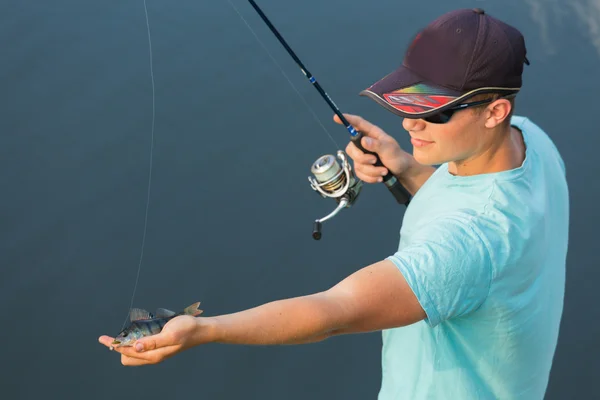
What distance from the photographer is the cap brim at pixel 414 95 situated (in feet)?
6.00

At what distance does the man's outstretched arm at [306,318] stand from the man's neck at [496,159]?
1.33ft

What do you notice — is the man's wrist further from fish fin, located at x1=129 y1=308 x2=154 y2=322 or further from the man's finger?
fish fin, located at x1=129 y1=308 x2=154 y2=322

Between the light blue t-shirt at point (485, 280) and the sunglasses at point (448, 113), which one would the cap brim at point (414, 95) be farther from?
the light blue t-shirt at point (485, 280)

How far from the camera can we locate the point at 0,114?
520cm

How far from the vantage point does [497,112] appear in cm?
186

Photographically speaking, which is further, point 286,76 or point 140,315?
point 286,76

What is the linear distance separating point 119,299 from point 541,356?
2.85m

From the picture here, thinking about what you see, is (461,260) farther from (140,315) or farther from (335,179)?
(140,315)

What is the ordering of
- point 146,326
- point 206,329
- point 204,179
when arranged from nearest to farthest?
1. point 206,329
2. point 146,326
3. point 204,179

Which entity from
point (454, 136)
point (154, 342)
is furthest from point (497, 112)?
point (154, 342)

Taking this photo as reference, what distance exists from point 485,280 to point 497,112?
1.35 feet

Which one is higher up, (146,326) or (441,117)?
(441,117)

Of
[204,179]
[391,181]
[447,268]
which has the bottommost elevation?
[204,179]

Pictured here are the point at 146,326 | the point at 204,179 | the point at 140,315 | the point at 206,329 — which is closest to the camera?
the point at 206,329
